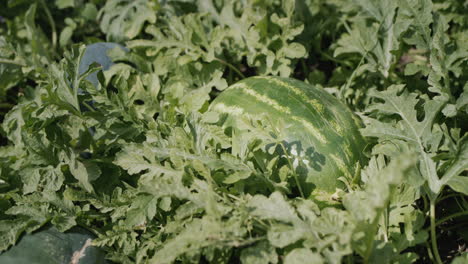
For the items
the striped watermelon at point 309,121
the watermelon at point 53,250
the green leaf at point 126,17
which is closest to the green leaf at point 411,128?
the striped watermelon at point 309,121

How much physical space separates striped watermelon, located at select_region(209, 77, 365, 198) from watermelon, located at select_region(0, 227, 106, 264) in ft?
2.90

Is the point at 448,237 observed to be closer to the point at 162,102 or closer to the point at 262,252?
the point at 262,252

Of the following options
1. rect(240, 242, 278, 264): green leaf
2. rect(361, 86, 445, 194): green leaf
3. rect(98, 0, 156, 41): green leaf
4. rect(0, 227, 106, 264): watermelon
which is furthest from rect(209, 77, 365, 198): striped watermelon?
rect(98, 0, 156, 41): green leaf

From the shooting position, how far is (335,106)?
7.87 feet

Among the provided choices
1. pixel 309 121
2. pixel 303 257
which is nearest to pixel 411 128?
pixel 309 121

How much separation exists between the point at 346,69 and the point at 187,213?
1.70 meters

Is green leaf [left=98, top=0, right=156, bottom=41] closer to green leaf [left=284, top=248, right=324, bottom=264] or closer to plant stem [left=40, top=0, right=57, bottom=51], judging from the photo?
plant stem [left=40, top=0, right=57, bottom=51]

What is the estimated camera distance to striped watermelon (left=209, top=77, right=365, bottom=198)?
2178 millimetres

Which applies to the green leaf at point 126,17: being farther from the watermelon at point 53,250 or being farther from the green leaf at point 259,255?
the green leaf at point 259,255

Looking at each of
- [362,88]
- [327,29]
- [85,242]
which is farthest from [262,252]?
[327,29]

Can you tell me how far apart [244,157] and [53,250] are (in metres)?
0.94

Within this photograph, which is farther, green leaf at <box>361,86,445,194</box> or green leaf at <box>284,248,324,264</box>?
green leaf at <box>361,86,445,194</box>

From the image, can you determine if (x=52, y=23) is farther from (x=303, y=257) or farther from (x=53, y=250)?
(x=303, y=257)

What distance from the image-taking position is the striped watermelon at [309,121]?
2.18 metres
